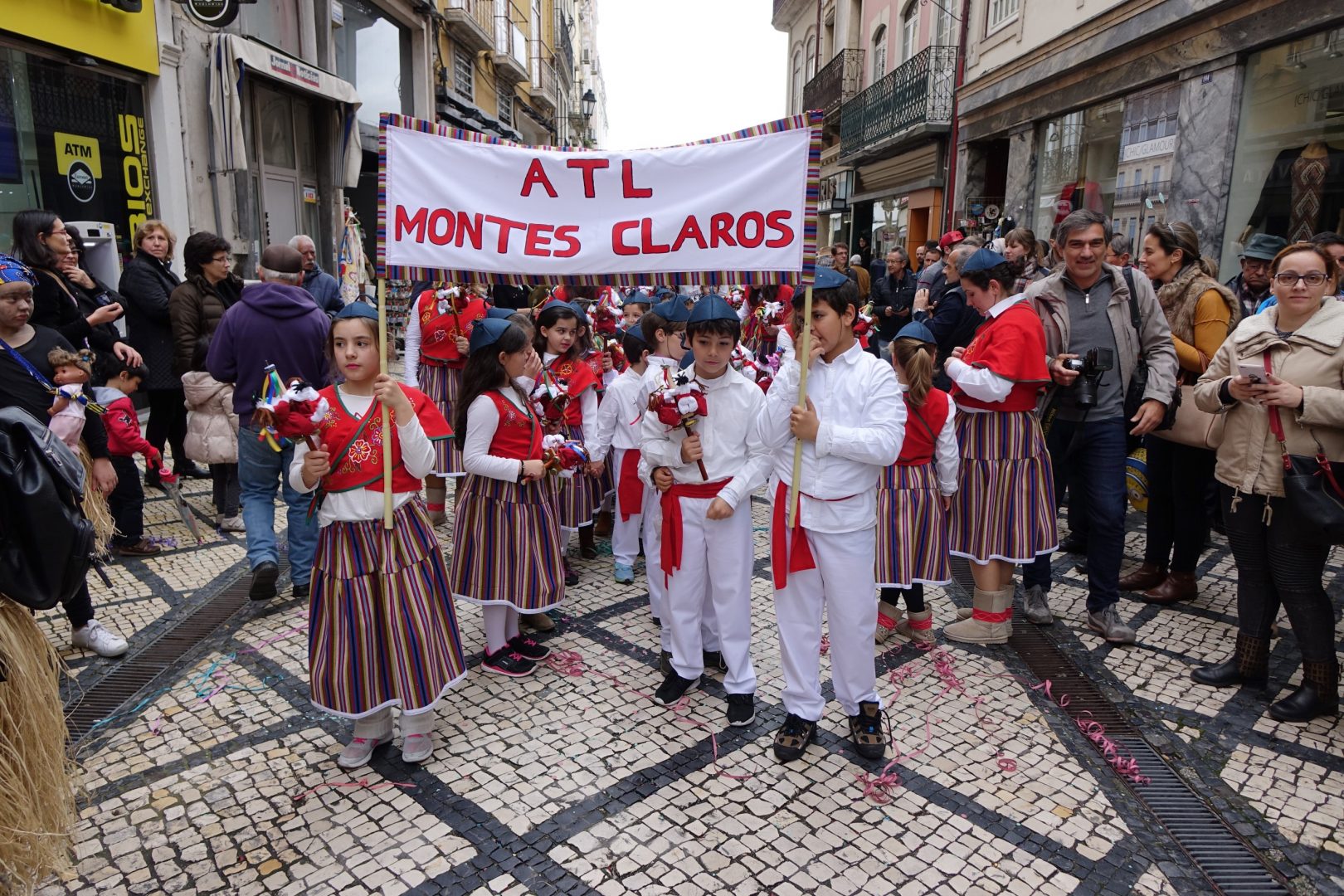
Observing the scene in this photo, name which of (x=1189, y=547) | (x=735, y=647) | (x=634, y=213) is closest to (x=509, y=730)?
(x=735, y=647)

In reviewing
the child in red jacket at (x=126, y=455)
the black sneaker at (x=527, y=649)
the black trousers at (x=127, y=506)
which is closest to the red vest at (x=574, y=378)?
the black sneaker at (x=527, y=649)

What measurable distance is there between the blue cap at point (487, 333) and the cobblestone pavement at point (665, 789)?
1511mm

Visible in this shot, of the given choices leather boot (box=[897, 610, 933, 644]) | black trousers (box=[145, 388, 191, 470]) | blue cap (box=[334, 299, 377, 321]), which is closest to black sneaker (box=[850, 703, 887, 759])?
leather boot (box=[897, 610, 933, 644])

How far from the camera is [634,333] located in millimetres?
4914

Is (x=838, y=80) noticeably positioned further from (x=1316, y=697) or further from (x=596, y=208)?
(x=1316, y=697)

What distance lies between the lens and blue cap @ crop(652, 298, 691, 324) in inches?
180

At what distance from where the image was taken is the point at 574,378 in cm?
500

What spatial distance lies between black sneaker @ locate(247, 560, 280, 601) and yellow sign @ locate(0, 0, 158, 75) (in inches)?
235

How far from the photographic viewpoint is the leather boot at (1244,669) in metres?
3.70

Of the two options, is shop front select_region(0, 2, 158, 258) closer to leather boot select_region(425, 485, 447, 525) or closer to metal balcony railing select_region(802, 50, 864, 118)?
leather boot select_region(425, 485, 447, 525)

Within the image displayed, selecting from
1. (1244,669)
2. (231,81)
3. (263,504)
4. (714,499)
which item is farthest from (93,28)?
(1244,669)

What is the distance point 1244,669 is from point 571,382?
11.9ft

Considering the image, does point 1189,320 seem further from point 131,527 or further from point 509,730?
point 131,527

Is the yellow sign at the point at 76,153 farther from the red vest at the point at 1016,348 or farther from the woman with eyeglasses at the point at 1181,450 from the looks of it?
the woman with eyeglasses at the point at 1181,450
